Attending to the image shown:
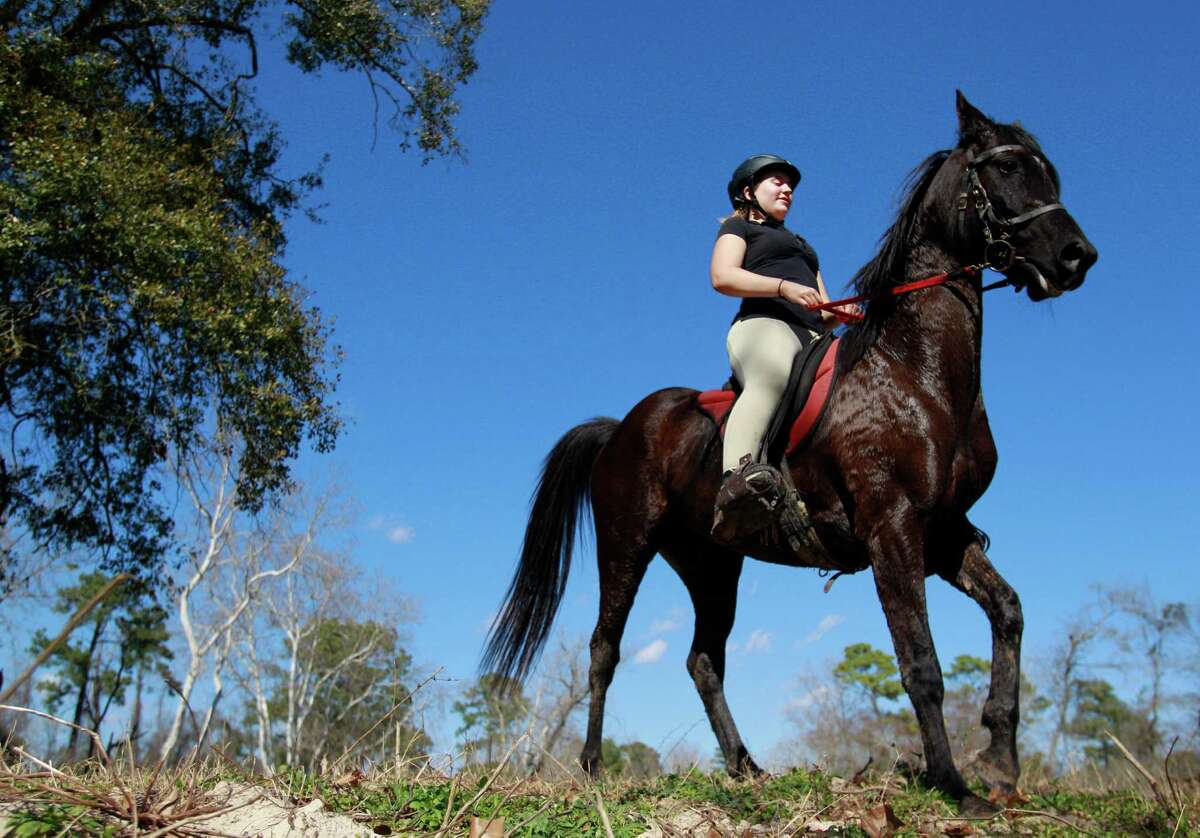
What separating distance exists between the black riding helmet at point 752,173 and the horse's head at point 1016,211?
99 cm

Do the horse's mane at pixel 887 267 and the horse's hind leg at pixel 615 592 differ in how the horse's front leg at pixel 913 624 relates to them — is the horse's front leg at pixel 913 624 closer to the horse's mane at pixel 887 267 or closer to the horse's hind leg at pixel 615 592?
the horse's mane at pixel 887 267

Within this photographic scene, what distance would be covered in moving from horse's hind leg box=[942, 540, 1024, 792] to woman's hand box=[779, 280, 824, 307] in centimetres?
143

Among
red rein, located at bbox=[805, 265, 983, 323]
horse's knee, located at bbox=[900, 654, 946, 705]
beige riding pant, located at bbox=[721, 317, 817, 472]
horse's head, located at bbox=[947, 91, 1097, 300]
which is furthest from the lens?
beige riding pant, located at bbox=[721, 317, 817, 472]

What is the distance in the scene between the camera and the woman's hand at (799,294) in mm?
5238

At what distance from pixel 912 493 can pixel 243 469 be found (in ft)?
30.0

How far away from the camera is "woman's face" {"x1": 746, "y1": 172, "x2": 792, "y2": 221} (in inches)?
236

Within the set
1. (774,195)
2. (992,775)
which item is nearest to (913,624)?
(992,775)

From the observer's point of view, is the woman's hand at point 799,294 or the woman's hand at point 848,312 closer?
the woman's hand at point 799,294

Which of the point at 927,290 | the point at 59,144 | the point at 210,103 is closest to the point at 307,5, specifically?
the point at 210,103

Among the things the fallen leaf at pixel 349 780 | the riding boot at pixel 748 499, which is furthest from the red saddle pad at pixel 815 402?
the fallen leaf at pixel 349 780

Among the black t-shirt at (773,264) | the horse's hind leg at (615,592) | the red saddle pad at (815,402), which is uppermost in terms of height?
the black t-shirt at (773,264)

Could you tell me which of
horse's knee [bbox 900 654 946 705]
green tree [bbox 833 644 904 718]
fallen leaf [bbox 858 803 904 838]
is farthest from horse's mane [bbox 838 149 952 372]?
green tree [bbox 833 644 904 718]

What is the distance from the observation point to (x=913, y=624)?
457cm

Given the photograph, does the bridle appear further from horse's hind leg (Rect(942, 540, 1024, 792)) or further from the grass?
the grass
